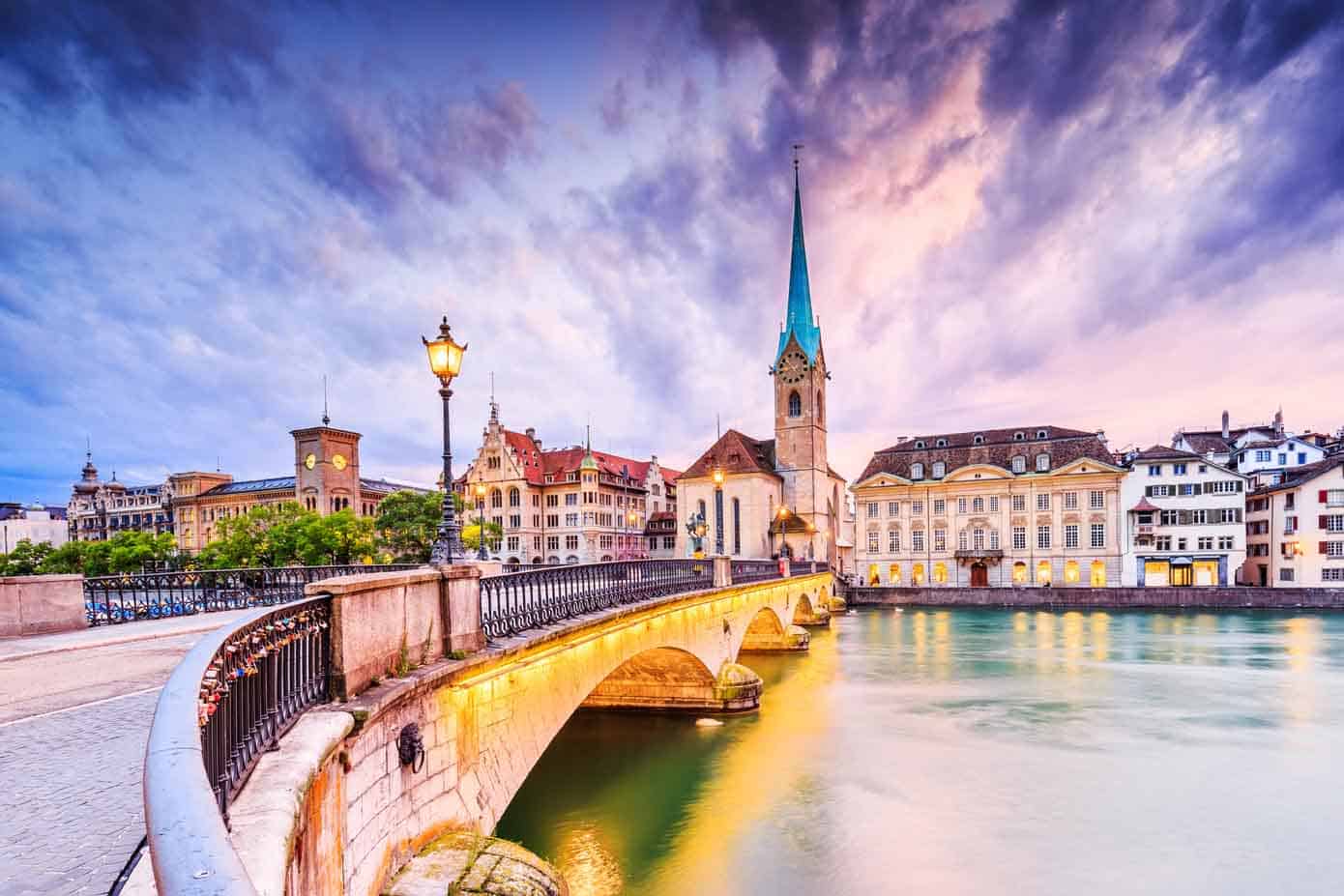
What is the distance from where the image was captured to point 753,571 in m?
30.3

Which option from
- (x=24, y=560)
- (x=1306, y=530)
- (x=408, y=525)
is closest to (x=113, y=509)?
(x=24, y=560)

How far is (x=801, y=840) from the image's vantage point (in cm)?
1319

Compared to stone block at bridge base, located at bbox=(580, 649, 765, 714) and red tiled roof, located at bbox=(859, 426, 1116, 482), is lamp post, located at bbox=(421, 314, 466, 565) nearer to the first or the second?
stone block at bridge base, located at bbox=(580, 649, 765, 714)

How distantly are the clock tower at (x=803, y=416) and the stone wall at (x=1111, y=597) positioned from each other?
979cm

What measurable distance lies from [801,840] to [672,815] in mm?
2649

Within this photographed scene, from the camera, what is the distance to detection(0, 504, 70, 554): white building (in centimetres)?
8331

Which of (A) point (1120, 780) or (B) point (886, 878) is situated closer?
(B) point (886, 878)

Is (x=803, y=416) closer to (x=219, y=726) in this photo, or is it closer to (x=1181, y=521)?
(x=1181, y=521)

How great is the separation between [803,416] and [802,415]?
17 centimetres

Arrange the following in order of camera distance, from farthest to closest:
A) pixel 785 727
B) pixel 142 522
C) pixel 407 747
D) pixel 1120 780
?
pixel 142 522, pixel 785 727, pixel 1120 780, pixel 407 747

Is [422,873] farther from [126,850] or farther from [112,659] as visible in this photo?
[112,659]

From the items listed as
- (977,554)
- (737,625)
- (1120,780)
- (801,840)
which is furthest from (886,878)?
(977,554)

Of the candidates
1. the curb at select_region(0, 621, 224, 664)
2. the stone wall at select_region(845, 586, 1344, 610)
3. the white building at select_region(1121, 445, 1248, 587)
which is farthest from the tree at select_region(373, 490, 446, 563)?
the white building at select_region(1121, 445, 1248, 587)

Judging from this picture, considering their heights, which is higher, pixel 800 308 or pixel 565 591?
pixel 800 308
